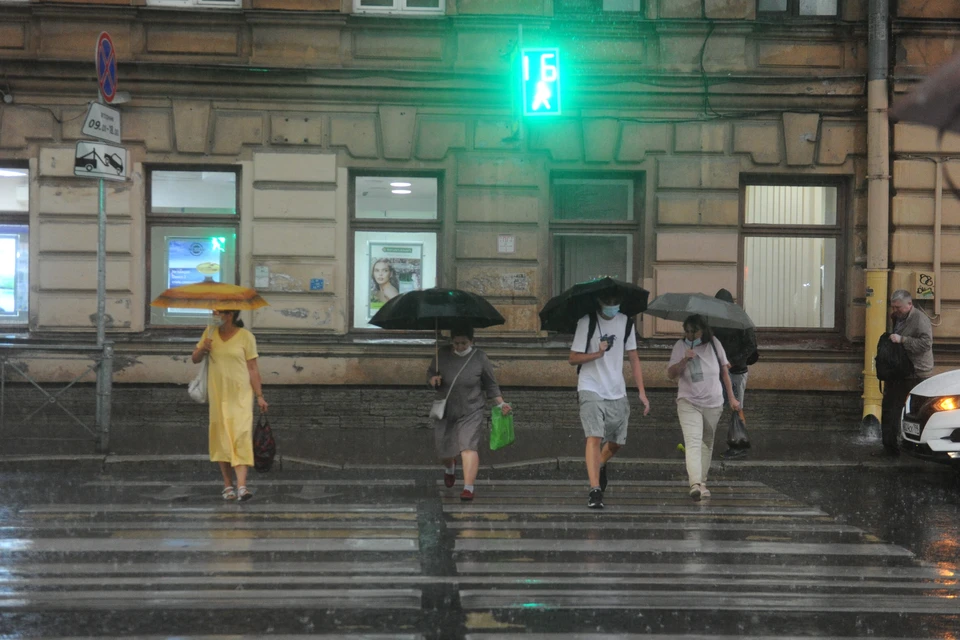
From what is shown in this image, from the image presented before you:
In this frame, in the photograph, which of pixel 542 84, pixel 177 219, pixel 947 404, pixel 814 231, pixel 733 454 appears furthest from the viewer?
pixel 814 231

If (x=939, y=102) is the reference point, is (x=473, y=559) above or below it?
below

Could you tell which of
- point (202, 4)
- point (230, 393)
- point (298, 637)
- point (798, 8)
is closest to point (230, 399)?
point (230, 393)

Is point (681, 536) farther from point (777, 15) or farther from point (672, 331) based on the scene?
point (777, 15)

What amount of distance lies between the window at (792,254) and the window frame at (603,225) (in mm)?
1496

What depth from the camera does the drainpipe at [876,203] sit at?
14000 millimetres

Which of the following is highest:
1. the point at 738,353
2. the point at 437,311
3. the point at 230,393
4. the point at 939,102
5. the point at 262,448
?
the point at 939,102

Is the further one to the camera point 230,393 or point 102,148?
point 102,148

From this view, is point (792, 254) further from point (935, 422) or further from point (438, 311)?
point (438, 311)

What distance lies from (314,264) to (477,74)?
3.31 metres

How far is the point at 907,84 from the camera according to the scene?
14250 millimetres

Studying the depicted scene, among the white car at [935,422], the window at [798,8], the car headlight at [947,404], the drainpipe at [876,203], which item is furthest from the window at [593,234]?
the car headlight at [947,404]

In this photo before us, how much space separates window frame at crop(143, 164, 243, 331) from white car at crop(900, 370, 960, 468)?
28.0 feet

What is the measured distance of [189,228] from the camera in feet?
47.8

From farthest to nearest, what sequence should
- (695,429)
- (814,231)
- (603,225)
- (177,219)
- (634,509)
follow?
1. (814,231)
2. (603,225)
3. (177,219)
4. (695,429)
5. (634,509)
